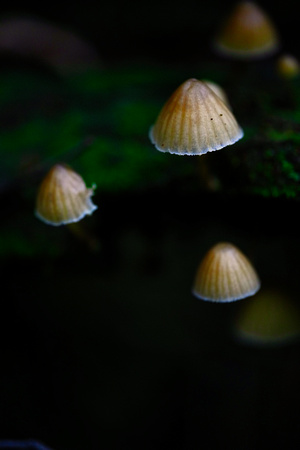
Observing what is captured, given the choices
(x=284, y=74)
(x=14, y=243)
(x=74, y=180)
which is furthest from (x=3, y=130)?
(x=284, y=74)

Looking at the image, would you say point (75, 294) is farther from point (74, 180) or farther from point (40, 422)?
point (74, 180)

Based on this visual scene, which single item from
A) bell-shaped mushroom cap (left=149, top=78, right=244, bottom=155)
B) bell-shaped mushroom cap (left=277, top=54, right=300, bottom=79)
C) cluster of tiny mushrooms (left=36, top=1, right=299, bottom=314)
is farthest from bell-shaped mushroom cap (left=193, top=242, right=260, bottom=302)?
bell-shaped mushroom cap (left=277, top=54, right=300, bottom=79)

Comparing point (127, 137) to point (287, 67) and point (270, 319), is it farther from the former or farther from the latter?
point (270, 319)

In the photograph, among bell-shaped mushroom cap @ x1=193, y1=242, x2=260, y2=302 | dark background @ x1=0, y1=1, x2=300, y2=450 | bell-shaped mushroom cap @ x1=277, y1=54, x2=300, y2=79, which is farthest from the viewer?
bell-shaped mushroom cap @ x1=277, y1=54, x2=300, y2=79

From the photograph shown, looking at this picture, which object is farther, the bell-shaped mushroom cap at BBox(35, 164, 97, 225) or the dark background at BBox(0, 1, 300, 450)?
the dark background at BBox(0, 1, 300, 450)

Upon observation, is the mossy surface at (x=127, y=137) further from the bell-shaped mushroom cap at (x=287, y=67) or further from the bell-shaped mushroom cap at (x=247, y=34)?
the bell-shaped mushroom cap at (x=247, y=34)

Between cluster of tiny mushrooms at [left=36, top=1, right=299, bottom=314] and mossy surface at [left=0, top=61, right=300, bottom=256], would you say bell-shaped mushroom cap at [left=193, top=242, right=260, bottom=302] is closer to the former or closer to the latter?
cluster of tiny mushrooms at [left=36, top=1, right=299, bottom=314]

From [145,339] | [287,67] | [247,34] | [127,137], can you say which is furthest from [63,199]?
[247,34]
